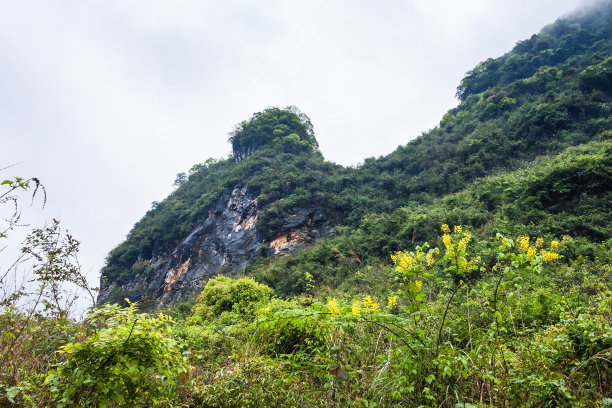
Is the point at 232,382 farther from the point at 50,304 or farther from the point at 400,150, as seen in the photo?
the point at 400,150

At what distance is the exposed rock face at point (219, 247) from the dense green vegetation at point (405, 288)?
993 millimetres

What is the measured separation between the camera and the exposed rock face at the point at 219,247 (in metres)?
18.6

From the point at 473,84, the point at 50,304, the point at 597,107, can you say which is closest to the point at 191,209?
the point at 50,304

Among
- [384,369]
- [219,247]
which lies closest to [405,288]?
[384,369]

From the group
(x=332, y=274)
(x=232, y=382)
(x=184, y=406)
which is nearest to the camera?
(x=184, y=406)

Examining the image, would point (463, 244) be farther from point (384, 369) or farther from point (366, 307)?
point (366, 307)

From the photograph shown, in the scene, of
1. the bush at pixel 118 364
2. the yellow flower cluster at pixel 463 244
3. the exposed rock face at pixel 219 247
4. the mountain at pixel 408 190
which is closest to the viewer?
the bush at pixel 118 364

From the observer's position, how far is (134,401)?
1900mm

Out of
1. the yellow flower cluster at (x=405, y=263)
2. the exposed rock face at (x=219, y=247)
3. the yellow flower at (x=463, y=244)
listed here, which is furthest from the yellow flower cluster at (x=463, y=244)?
the exposed rock face at (x=219, y=247)

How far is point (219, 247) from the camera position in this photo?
818 inches

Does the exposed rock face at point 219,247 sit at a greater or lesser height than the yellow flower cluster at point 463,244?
greater

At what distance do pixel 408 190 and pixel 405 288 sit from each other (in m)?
18.4

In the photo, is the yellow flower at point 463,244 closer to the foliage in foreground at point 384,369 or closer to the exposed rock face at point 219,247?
the foliage in foreground at point 384,369

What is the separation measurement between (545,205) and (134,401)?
1129 cm
